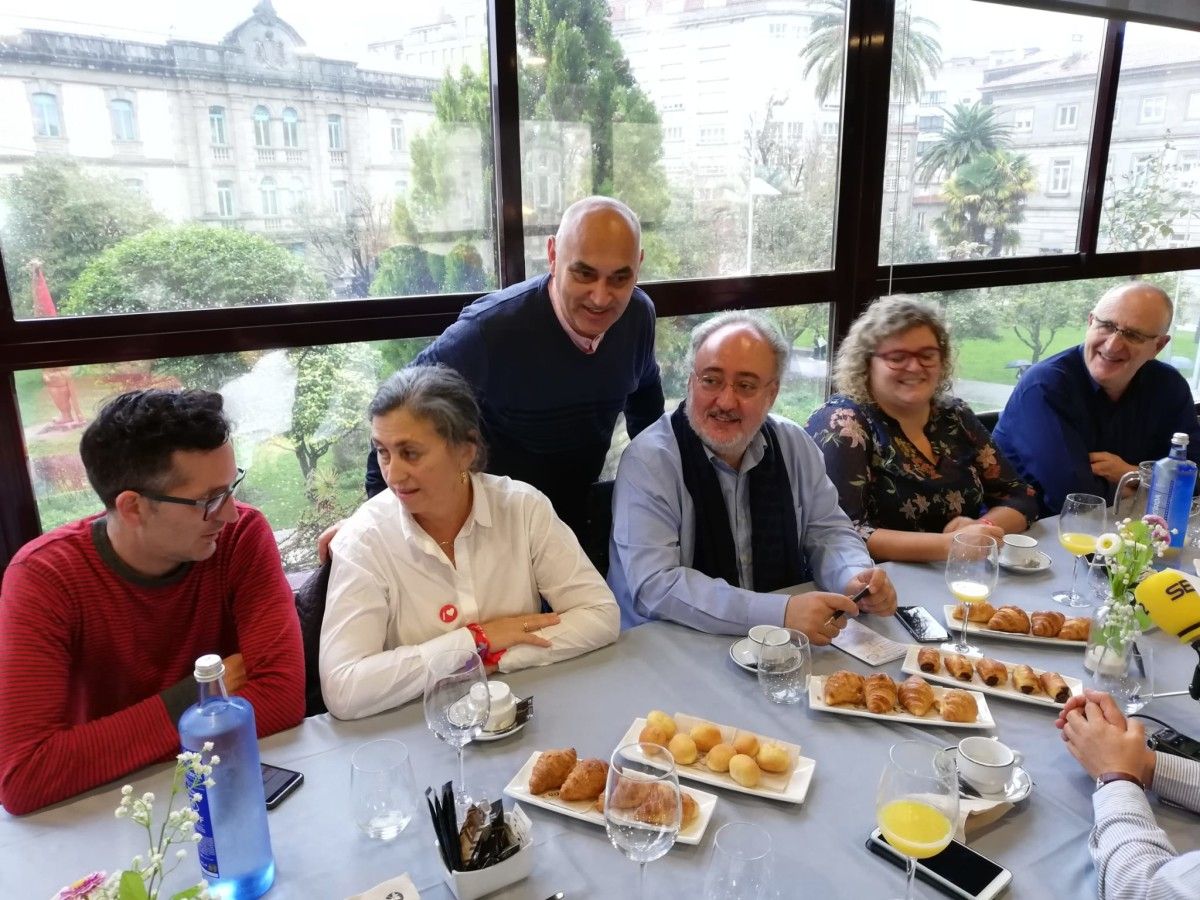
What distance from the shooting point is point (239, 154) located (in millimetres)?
2461

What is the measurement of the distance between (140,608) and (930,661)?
4.83ft

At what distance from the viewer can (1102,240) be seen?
4359 millimetres

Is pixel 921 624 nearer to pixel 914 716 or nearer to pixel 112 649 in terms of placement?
pixel 914 716

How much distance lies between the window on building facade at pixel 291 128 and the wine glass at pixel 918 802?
237cm

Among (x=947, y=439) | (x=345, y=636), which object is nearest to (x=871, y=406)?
(x=947, y=439)

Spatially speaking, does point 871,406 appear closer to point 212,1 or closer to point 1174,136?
point 212,1

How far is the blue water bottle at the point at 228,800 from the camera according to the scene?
1046 mm

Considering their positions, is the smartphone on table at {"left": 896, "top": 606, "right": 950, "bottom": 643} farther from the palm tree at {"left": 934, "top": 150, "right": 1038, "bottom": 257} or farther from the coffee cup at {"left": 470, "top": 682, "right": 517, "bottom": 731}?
the palm tree at {"left": 934, "top": 150, "right": 1038, "bottom": 257}

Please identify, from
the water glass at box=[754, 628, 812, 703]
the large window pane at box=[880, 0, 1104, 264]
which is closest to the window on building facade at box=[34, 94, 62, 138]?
the water glass at box=[754, 628, 812, 703]

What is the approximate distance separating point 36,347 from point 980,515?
275 cm

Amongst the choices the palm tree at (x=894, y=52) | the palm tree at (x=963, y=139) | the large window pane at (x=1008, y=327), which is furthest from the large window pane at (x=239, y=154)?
the large window pane at (x=1008, y=327)

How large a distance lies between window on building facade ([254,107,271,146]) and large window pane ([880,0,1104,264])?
2.49 meters

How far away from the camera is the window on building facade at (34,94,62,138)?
2.19 metres

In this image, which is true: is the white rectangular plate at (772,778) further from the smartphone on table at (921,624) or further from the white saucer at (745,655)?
the smartphone on table at (921,624)
